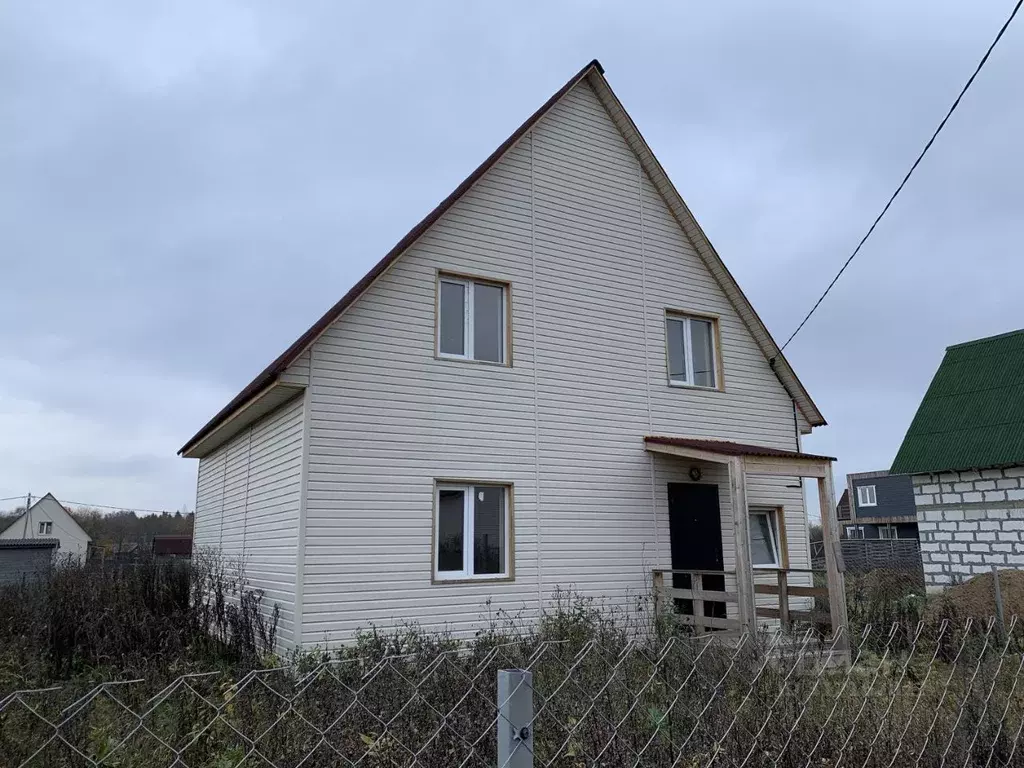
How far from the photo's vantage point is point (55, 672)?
8922mm

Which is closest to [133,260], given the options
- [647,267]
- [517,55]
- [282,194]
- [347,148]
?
[282,194]

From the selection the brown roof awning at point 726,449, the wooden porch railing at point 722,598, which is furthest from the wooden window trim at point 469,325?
the wooden porch railing at point 722,598

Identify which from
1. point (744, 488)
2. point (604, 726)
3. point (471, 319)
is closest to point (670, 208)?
point (471, 319)

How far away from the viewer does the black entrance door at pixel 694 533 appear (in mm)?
11672

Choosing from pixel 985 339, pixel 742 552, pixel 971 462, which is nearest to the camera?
pixel 742 552

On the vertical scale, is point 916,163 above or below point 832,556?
above

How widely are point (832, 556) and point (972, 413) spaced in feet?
24.2

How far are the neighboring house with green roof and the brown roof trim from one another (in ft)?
32.6

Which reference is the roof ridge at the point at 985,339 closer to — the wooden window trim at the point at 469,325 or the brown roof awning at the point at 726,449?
the brown roof awning at the point at 726,449

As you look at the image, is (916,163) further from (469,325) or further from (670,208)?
(469,325)

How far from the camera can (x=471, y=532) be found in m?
10.1

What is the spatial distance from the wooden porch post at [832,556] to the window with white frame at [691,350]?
8.86ft

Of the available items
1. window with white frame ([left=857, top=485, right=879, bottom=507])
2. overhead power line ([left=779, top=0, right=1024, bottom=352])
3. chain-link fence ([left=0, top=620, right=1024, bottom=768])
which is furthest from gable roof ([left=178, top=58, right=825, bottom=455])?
window with white frame ([left=857, top=485, right=879, bottom=507])

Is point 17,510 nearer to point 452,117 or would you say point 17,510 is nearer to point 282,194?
point 282,194
